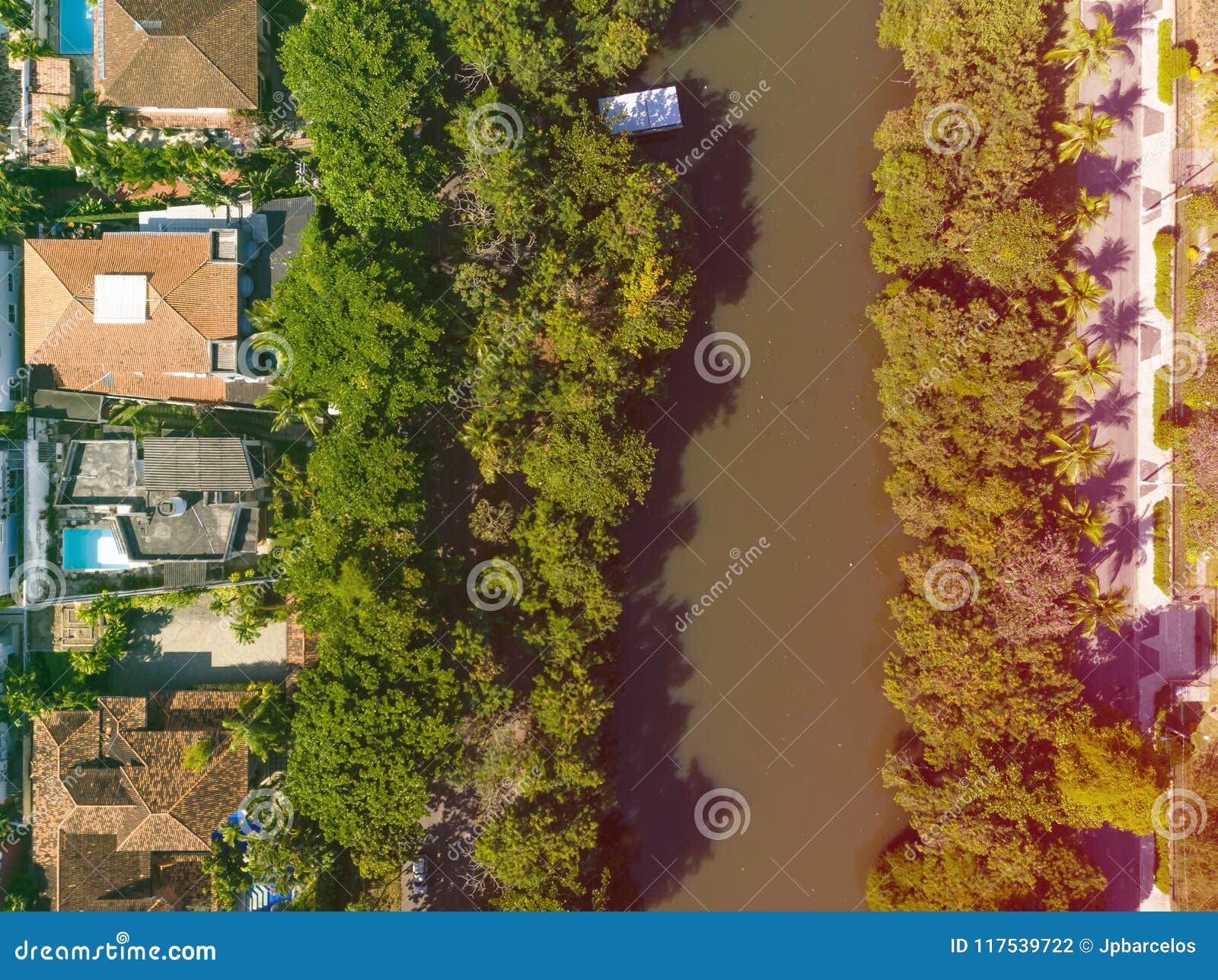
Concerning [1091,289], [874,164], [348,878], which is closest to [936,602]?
[1091,289]

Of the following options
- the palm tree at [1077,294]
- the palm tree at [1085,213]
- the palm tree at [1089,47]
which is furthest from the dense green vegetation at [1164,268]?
the palm tree at [1089,47]

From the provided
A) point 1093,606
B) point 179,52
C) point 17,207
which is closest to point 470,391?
point 179,52

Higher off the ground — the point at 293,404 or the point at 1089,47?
the point at 1089,47

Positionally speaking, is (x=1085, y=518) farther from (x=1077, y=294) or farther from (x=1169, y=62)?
(x=1169, y=62)

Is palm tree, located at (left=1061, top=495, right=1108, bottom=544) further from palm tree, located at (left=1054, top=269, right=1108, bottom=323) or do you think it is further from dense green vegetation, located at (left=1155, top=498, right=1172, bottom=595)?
palm tree, located at (left=1054, top=269, right=1108, bottom=323)

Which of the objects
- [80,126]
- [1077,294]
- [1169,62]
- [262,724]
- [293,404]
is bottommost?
[262,724]

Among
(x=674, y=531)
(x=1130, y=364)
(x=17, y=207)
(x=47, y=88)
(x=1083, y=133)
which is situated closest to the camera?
(x=1083, y=133)
